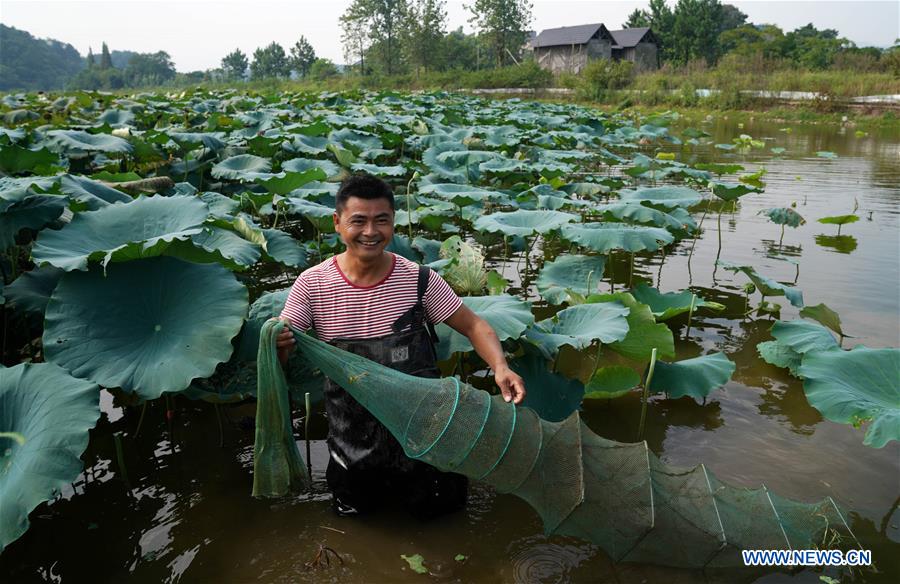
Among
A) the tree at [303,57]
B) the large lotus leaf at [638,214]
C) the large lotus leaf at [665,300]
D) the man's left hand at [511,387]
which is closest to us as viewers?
the man's left hand at [511,387]

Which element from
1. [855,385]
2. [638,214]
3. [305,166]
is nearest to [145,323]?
[855,385]

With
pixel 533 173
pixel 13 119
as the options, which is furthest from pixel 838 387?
pixel 13 119

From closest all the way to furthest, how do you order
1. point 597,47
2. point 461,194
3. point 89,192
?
point 89,192, point 461,194, point 597,47

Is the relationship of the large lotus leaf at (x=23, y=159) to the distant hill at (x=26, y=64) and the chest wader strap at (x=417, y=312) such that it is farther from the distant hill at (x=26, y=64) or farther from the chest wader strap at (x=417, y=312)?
the distant hill at (x=26, y=64)

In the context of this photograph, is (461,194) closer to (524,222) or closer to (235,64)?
(524,222)

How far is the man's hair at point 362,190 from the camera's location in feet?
7.50

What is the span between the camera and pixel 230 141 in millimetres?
8156

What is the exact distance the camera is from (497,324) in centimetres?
280

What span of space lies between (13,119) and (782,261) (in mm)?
10751

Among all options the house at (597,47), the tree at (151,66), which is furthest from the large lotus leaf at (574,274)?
the tree at (151,66)

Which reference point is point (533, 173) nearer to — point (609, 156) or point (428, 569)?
point (609, 156)

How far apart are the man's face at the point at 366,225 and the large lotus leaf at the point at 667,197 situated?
351 centimetres

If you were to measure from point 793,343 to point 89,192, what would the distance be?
12.5ft

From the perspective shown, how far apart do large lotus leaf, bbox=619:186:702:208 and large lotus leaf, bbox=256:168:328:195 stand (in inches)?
99.7
